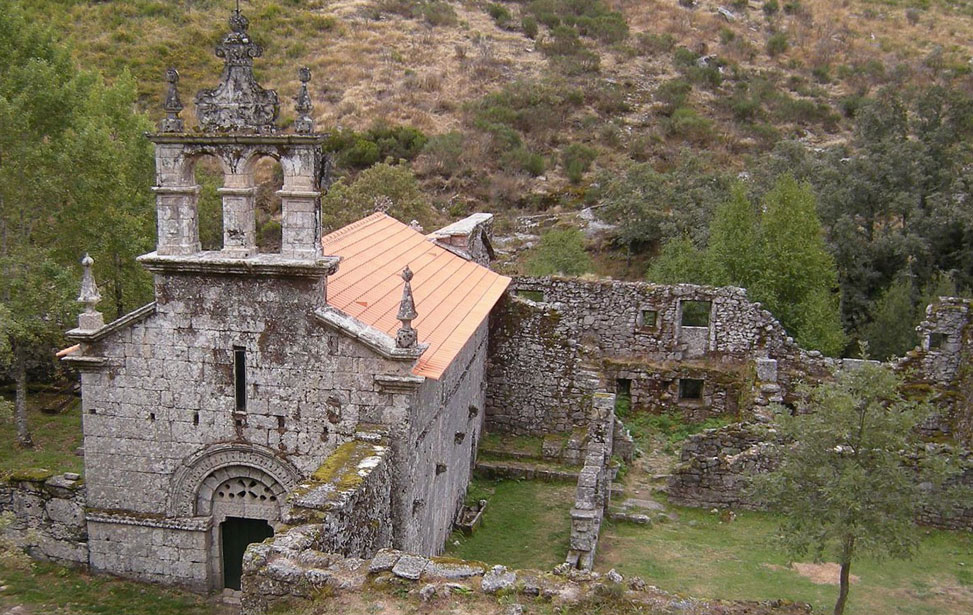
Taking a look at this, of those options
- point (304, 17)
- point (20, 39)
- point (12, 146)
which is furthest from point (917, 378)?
point (304, 17)

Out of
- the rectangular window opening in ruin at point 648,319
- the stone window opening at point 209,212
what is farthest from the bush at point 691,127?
the stone window opening at point 209,212

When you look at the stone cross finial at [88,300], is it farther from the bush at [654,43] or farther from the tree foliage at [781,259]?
the bush at [654,43]

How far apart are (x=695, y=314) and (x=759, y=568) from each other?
12.1 meters

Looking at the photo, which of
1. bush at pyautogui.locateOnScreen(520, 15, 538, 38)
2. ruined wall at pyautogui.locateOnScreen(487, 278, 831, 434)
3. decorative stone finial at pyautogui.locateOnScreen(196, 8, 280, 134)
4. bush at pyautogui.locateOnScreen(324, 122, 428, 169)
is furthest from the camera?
bush at pyautogui.locateOnScreen(520, 15, 538, 38)

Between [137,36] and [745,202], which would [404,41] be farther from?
[745,202]

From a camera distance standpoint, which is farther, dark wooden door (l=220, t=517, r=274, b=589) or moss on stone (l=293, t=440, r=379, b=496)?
dark wooden door (l=220, t=517, r=274, b=589)

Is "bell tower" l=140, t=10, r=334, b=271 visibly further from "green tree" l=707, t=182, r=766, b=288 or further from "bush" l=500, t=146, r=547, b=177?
"bush" l=500, t=146, r=547, b=177

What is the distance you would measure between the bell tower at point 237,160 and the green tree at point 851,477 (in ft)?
22.9

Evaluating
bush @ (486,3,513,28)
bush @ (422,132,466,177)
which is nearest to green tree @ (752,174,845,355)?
bush @ (422,132,466,177)

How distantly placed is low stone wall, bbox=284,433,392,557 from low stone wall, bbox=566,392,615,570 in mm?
3201

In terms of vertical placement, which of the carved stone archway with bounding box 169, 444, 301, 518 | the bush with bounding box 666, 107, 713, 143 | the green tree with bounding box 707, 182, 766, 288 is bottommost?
the carved stone archway with bounding box 169, 444, 301, 518

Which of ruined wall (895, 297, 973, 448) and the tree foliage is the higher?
the tree foliage

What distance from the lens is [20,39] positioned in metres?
21.1

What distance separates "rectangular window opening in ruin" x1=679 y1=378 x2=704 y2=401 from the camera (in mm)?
23562
